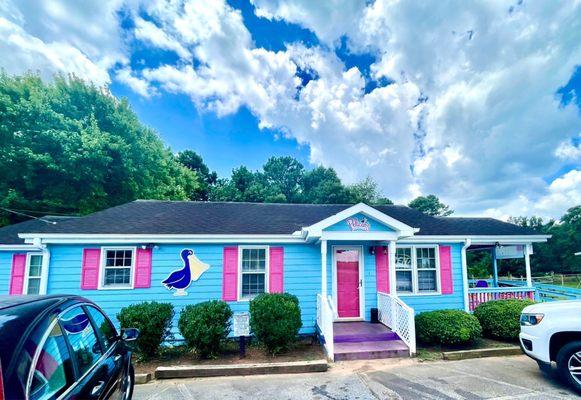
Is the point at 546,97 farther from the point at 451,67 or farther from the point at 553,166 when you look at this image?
the point at 553,166

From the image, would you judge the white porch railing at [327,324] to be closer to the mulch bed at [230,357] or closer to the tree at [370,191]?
the mulch bed at [230,357]

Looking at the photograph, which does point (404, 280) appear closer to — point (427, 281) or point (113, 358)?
point (427, 281)

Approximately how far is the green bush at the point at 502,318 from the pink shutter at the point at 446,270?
1.14 metres

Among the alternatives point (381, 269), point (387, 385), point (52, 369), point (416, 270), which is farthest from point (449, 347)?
point (52, 369)

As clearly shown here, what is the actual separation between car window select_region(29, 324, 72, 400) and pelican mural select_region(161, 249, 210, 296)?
5964 mm

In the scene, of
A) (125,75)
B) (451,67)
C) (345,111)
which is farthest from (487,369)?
(125,75)

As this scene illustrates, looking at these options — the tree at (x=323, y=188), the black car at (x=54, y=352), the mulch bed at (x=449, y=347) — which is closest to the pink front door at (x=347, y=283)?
the mulch bed at (x=449, y=347)

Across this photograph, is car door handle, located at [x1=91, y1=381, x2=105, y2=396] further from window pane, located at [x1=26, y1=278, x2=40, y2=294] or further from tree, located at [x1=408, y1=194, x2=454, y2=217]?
tree, located at [x1=408, y1=194, x2=454, y2=217]

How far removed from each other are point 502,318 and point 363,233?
405cm

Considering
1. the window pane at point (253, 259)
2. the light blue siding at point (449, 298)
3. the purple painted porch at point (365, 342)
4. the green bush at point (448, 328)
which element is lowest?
the purple painted porch at point (365, 342)

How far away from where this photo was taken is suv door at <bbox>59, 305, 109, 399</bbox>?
84.1 inches

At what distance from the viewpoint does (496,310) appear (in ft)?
24.5

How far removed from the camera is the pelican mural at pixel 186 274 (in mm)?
7801

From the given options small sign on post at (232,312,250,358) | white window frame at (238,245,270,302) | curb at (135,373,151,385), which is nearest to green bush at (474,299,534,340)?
white window frame at (238,245,270,302)
